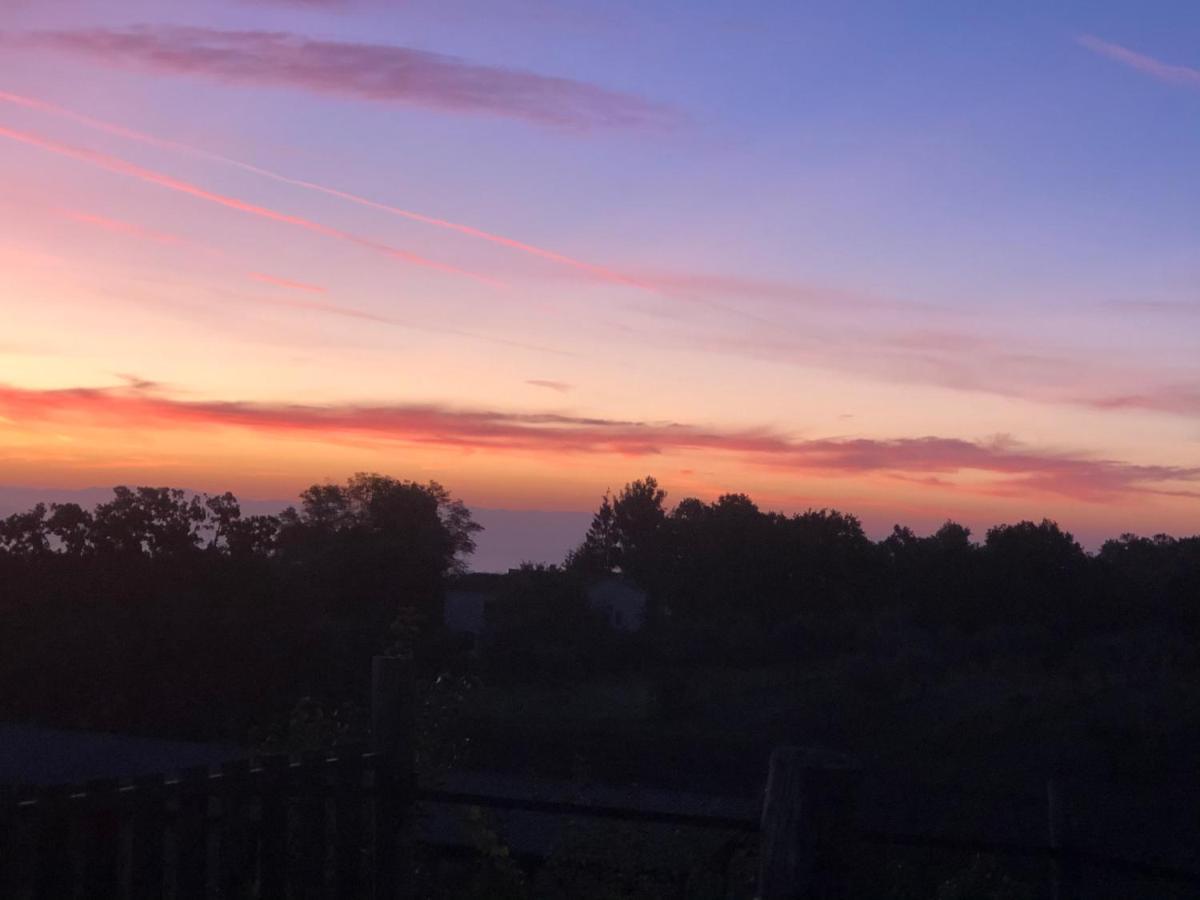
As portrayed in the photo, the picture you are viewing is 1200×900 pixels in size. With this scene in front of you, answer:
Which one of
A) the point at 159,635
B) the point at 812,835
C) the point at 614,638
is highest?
the point at 812,835


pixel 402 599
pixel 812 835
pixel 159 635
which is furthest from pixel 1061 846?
pixel 402 599

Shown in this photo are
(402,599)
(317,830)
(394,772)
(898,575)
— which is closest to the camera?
(317,830)

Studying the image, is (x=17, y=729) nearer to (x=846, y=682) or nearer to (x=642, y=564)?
(x=846, y=682)

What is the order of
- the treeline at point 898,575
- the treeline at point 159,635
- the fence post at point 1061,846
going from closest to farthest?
the fence post at point 1061,846, the treeline at point 159,635, the treeline at point 898,575

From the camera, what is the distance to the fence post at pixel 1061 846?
535 cm

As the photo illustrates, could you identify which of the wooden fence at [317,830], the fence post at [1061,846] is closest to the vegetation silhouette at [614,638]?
the wooden fence at [317,830]

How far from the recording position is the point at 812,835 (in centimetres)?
327

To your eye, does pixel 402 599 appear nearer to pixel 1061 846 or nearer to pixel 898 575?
pixel 898 575

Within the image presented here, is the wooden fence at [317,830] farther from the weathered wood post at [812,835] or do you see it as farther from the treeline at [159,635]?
the treeline at [159,635]

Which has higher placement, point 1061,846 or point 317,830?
point 317,830

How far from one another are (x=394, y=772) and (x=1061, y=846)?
289cm

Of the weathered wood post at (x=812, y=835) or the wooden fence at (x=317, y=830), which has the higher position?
the weathered wood post at (x=812, y=835)

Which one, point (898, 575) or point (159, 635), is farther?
point (898, 575)

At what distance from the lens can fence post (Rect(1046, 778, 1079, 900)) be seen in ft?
17.6
